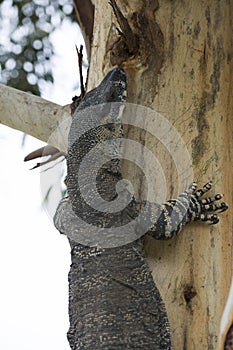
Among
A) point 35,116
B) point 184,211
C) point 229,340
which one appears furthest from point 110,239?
point 35,116

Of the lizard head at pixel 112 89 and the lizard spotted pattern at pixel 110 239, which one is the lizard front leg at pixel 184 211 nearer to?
the lizard spotted pattern at pixel 110 239

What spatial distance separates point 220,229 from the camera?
3.84 metres

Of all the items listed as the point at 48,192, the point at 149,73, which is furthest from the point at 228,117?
the point at 48,192

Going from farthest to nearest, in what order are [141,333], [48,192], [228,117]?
[48,192] < [228,117] < [141,333]

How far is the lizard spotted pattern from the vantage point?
356cm

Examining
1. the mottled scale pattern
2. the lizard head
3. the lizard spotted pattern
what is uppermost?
the lizard head

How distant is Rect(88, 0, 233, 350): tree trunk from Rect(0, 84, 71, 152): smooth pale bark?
39.0 inches

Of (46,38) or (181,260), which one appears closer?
(181,260)

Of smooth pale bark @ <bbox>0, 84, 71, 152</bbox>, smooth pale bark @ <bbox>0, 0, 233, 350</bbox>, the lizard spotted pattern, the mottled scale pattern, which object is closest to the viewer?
the mottled scale pattern

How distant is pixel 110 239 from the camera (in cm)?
374

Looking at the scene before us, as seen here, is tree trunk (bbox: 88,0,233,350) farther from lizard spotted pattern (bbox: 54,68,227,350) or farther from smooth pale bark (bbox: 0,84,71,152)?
smooth pale bark (bbox: 0,84,71,152)

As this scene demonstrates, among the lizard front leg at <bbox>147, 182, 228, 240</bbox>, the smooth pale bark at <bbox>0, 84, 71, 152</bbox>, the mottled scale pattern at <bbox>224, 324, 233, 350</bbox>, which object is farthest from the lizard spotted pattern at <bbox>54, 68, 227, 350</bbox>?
the smooth pale bark at <bbox>0, 84, 71, 152</bbox>

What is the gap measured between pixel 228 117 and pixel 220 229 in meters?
0.60

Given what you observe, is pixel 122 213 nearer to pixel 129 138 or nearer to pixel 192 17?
pixel 129 138
